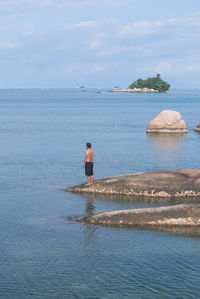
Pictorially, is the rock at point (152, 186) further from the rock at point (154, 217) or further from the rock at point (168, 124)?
the rock at point (168, 124)

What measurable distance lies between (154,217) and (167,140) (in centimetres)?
3499

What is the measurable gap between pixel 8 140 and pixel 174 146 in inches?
771

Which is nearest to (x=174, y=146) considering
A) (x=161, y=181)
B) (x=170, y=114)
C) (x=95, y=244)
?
(x=170, y=114)

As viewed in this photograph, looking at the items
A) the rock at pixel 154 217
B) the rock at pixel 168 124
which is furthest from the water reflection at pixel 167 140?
the rock at pixel 154 217

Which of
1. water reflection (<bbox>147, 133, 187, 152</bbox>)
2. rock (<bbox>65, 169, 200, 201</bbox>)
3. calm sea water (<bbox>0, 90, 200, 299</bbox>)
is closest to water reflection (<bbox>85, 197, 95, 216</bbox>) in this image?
calm sea water (<bbox>0, 90, 200, 299</bbox>)

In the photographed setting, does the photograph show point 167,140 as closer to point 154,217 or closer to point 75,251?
point 154,217

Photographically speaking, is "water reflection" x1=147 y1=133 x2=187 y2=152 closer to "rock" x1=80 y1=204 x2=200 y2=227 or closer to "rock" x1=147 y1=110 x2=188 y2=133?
"rock" x1=147 y1=110 x2=188 y2=133

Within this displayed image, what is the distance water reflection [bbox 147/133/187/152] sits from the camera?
4984 centimetres

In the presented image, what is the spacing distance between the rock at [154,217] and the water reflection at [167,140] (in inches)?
1037

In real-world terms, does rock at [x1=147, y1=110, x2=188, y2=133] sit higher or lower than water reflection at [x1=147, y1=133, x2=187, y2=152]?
higher

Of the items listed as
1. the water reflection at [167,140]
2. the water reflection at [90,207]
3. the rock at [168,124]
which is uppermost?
Result: the rock at [168,124]

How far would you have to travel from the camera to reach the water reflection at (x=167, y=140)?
164 ft

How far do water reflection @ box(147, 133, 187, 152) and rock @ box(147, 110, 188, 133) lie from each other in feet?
2.88

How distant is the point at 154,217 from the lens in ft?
69.8
